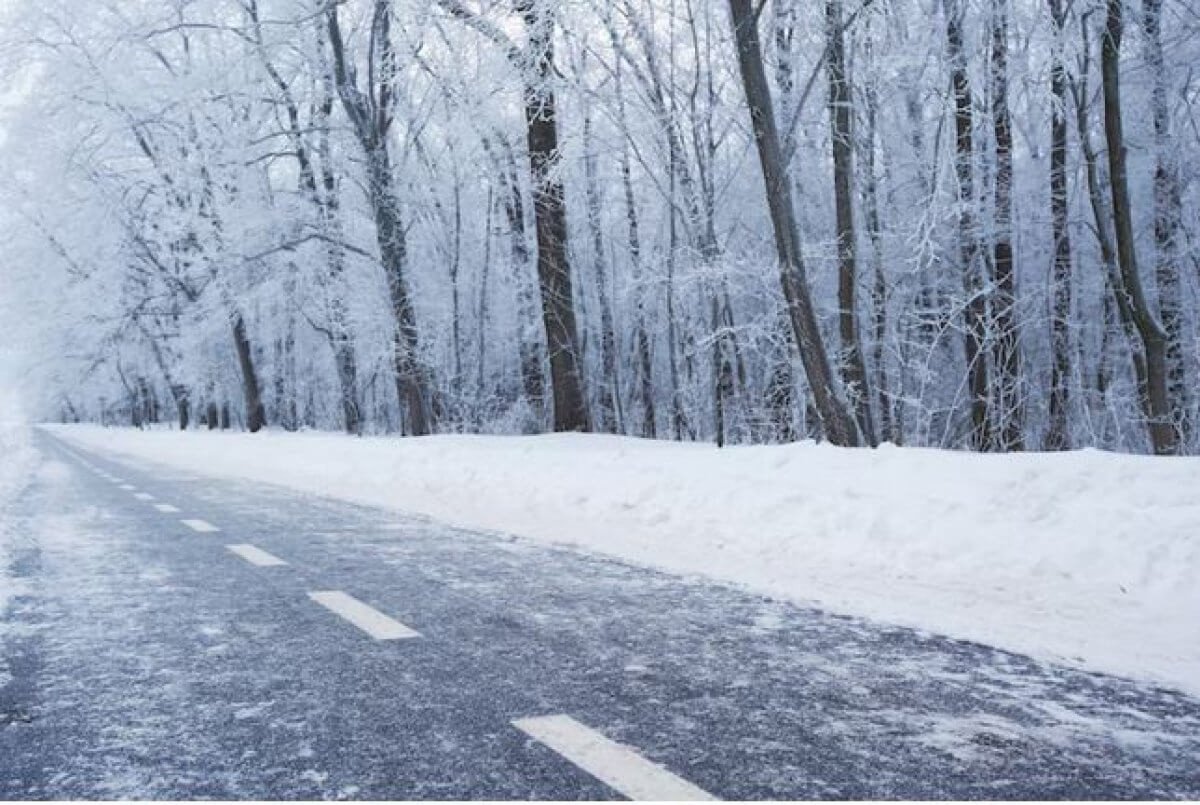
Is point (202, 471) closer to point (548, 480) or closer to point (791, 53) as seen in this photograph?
point (548, 480)

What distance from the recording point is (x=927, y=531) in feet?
21.8

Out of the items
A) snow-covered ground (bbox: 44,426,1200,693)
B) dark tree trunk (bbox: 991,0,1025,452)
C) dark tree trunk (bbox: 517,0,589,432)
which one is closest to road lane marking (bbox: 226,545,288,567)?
snow-covered ground (bbox: 44,426,1200,693)

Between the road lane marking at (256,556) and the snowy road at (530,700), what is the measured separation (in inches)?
28.9

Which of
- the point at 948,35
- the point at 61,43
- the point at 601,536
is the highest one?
the point at 61,43

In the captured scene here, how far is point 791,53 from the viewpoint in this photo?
1658 cm

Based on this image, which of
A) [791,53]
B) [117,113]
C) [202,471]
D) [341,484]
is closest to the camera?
[341,484]

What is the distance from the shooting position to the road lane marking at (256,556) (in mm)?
7155

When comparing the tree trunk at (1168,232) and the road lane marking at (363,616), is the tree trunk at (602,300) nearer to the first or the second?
the tree trunk at (1168,232)

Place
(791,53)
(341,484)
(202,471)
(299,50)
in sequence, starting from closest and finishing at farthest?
(341,484)
(791,53)
(202,471)
(299,50)

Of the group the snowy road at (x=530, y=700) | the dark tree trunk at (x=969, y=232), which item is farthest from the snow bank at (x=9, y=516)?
the dark tree trunk at (x=969, y=232)

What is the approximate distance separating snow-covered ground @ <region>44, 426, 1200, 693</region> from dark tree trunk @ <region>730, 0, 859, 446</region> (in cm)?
143

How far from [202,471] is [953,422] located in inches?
566

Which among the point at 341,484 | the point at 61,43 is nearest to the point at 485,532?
the point at 341,484

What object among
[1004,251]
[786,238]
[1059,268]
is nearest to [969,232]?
[1004,251]
